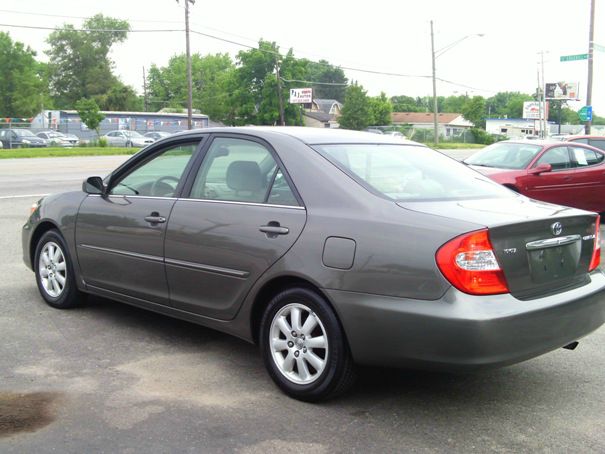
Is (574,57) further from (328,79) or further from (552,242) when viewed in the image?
(328,79)

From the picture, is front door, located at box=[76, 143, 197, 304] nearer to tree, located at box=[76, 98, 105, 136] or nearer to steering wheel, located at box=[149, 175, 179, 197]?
steering wheel, located at box=[149, 175, 179, 197]

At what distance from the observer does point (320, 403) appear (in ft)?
12.8

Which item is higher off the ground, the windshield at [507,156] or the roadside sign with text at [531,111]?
the roadside sign with text at [531,111]

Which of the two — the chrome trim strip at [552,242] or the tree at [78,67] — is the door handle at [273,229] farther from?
the tree at [78,67]

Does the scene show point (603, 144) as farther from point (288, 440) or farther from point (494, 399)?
point (288, 440)

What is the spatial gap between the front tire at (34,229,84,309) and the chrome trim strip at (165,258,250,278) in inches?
55.5

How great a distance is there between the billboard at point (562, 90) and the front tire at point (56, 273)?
75947 mm

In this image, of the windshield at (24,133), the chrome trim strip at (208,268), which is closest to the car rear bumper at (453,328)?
the chrome trim strip at (208,268)

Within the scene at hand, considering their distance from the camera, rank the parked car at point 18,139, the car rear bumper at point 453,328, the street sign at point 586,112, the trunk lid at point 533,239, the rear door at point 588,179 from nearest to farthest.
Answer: the car rear bumper at point 453,328 → the trunk lid at point 533,239 → the rear door at point 588,179 → the street sign at point 586,112 → the parked car at point 18,139

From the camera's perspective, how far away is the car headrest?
443 cm

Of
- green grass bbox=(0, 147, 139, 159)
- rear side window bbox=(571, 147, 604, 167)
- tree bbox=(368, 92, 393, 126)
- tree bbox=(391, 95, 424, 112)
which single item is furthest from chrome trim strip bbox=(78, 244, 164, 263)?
tree bbox=(391, 95, 424, 112)

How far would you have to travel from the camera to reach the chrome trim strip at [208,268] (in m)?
4.22

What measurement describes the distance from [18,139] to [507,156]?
36323 mm

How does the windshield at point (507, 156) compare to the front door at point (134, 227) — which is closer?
the front door at point (134, 227)
